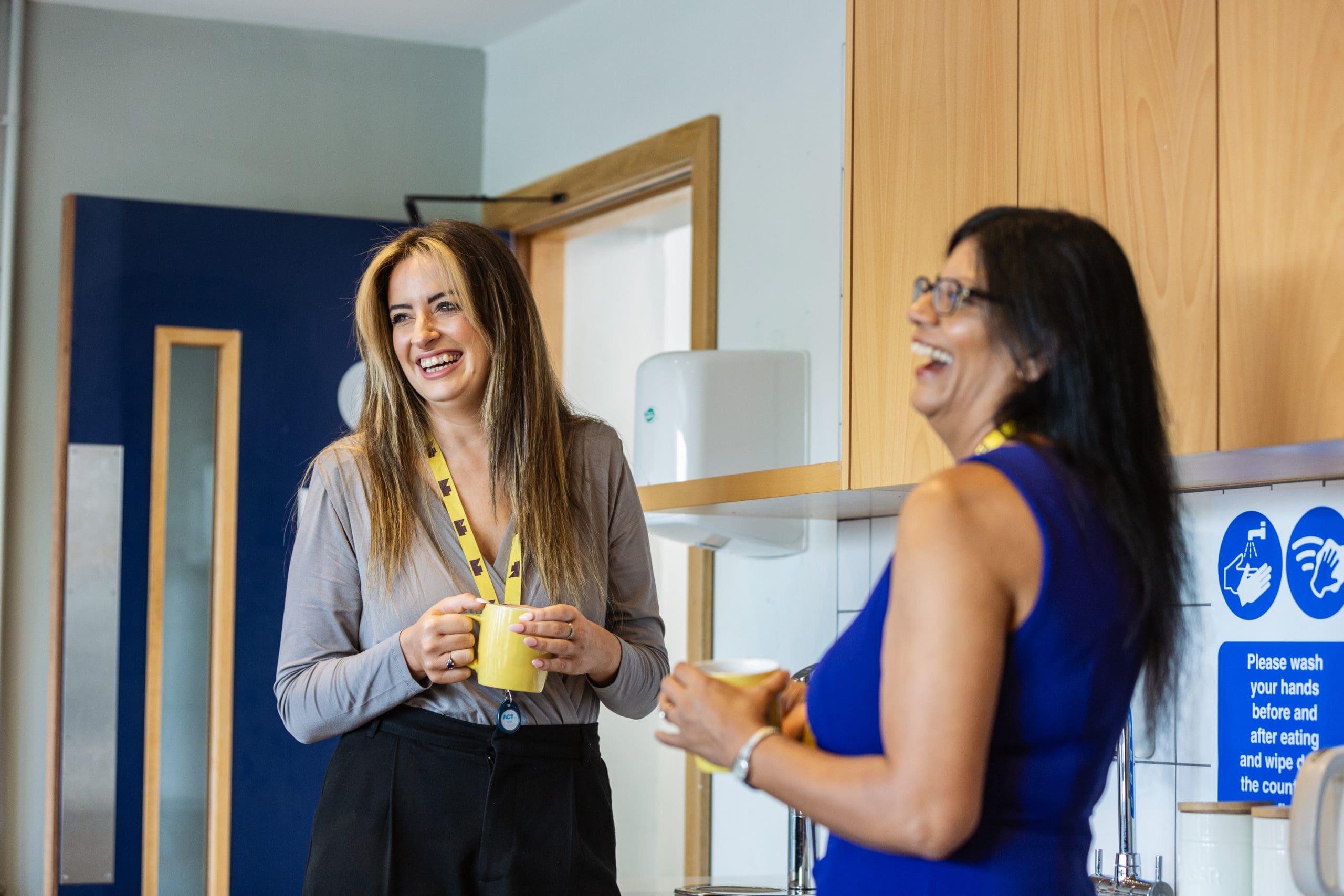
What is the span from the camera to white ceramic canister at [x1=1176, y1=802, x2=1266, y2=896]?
1.64 meters

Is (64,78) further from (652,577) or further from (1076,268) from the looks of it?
(1076,268)

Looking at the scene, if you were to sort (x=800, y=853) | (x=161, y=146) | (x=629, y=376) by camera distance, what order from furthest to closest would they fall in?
(x=629, y=376), (x=161, y=146), (x=800, y=853)

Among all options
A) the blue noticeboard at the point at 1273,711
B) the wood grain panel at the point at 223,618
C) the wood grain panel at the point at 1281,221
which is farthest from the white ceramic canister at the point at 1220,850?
the wood grain panel at the point at 223,618

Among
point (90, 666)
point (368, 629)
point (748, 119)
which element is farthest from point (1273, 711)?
point (90, 666)

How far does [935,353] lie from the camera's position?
1.07 m

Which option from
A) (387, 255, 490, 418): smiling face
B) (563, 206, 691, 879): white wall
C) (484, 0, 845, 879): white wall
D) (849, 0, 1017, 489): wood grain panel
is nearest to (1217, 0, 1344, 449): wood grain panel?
(849, 0, 1017, 489): wood grain panel

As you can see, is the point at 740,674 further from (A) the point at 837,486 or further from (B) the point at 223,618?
(B) the point at 223,618

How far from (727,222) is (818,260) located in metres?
0.33

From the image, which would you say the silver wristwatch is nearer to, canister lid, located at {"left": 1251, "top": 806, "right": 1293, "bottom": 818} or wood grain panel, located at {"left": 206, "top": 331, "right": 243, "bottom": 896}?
canister lid, located at {"left": 1251, "top": 806, "right": 1293, "bottom": 818}

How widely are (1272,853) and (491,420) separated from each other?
1009 millimetres

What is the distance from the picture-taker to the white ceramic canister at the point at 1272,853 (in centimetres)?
154

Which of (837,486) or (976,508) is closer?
(976,508)

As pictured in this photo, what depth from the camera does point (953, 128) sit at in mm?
1780

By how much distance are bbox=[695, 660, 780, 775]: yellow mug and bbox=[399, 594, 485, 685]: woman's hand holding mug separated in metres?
0.41
